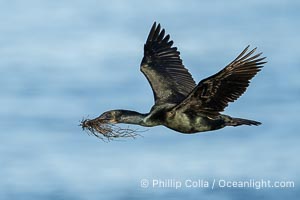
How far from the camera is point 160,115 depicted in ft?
64.8

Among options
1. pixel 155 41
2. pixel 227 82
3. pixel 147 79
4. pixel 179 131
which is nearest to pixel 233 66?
pixel 227 82

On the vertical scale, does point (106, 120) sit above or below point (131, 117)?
below

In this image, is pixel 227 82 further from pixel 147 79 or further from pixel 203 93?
pixel 147 79

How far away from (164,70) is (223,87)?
160 inches

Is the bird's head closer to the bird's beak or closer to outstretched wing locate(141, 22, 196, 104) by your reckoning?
the bird's beak

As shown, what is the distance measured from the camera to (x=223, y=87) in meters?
18.8

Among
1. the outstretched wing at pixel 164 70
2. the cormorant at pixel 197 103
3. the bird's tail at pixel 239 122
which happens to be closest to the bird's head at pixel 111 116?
the cormorant at pixel 197 103

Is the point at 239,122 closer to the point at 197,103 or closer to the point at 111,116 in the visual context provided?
the point at 197,103

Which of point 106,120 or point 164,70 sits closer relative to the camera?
point 106,120

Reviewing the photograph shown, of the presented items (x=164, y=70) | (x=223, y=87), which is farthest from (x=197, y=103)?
(x=164, y=70)

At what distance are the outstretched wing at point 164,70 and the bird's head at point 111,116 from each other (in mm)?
1254

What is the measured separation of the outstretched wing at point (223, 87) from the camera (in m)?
18.5

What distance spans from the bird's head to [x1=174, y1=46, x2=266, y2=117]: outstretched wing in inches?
41.3

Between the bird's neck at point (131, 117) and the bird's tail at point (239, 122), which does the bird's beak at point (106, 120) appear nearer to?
the bird's neck at point (131, 117)
